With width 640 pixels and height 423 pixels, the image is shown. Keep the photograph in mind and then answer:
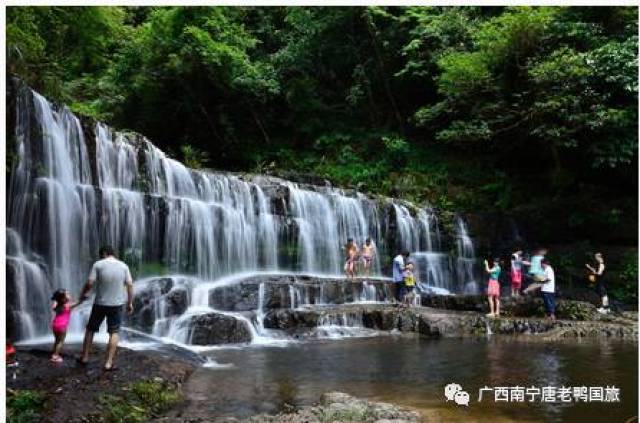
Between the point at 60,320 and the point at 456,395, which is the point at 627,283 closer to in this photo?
the point at 456,395

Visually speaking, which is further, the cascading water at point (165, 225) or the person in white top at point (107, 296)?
the cascading water at point (165, 225)

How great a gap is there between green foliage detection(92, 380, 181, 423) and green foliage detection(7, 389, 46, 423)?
0.45 meters

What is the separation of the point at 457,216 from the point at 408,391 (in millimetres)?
11977

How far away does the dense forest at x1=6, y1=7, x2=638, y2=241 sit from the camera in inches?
626

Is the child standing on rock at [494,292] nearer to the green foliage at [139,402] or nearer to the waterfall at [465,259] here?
the waterfall at [465,259]

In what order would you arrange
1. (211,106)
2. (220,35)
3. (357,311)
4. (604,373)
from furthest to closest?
(211,106), (220,35), (357,311), (604,373)

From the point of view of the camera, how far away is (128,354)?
22.0 ft

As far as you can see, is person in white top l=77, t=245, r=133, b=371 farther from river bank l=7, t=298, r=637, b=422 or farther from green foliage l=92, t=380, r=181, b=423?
green foliage l=92, t=380, r=181, b=423

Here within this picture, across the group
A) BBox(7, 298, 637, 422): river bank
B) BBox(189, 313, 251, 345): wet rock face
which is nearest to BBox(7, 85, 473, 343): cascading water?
BBox(189, 313, 251, 345): wet rock face

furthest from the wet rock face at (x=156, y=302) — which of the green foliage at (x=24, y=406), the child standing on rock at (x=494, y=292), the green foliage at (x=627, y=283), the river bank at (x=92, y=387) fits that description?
Answer: the green foliage at (x=627, y=283)

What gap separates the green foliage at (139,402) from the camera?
4.89m

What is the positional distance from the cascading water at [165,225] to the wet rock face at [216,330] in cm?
13

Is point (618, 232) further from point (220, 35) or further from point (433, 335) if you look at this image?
point (220, 35)

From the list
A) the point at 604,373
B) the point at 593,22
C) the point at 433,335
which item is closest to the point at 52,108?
the point at 433,335
